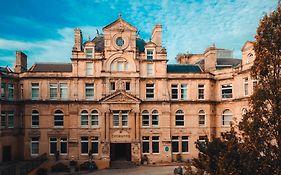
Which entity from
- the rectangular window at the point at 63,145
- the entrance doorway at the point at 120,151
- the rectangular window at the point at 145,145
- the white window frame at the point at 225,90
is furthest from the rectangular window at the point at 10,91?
the white window frame at the point at 225,90

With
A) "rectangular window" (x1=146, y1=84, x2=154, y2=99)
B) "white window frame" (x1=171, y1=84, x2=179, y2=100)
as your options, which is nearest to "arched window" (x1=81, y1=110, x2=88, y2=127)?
"rectangular window" (x1=146, y1=84, x2=154, y2=99)

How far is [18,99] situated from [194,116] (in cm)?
2472

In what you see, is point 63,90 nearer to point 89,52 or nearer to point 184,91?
point 89,52

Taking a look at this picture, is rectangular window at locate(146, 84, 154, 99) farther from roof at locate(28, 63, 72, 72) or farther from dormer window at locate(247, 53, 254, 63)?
dormer window at locate(247, 53, 254, 63)

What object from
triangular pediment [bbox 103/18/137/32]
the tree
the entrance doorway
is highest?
triangular pediment [bbox 103/18/137/32]

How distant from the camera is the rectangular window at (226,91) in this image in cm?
3960

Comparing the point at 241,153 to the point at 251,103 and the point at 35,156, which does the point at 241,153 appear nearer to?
the point at 251,103

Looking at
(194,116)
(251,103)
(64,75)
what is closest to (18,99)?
(64,75)

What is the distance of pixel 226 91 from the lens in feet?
131

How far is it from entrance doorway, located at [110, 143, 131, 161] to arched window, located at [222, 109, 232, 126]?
1402cm

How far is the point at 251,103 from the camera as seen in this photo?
13164 mm

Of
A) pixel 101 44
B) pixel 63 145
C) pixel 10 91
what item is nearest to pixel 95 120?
pixel 63 145

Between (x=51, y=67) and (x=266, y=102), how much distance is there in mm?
33999

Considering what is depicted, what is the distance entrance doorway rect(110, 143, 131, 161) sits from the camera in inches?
1524
